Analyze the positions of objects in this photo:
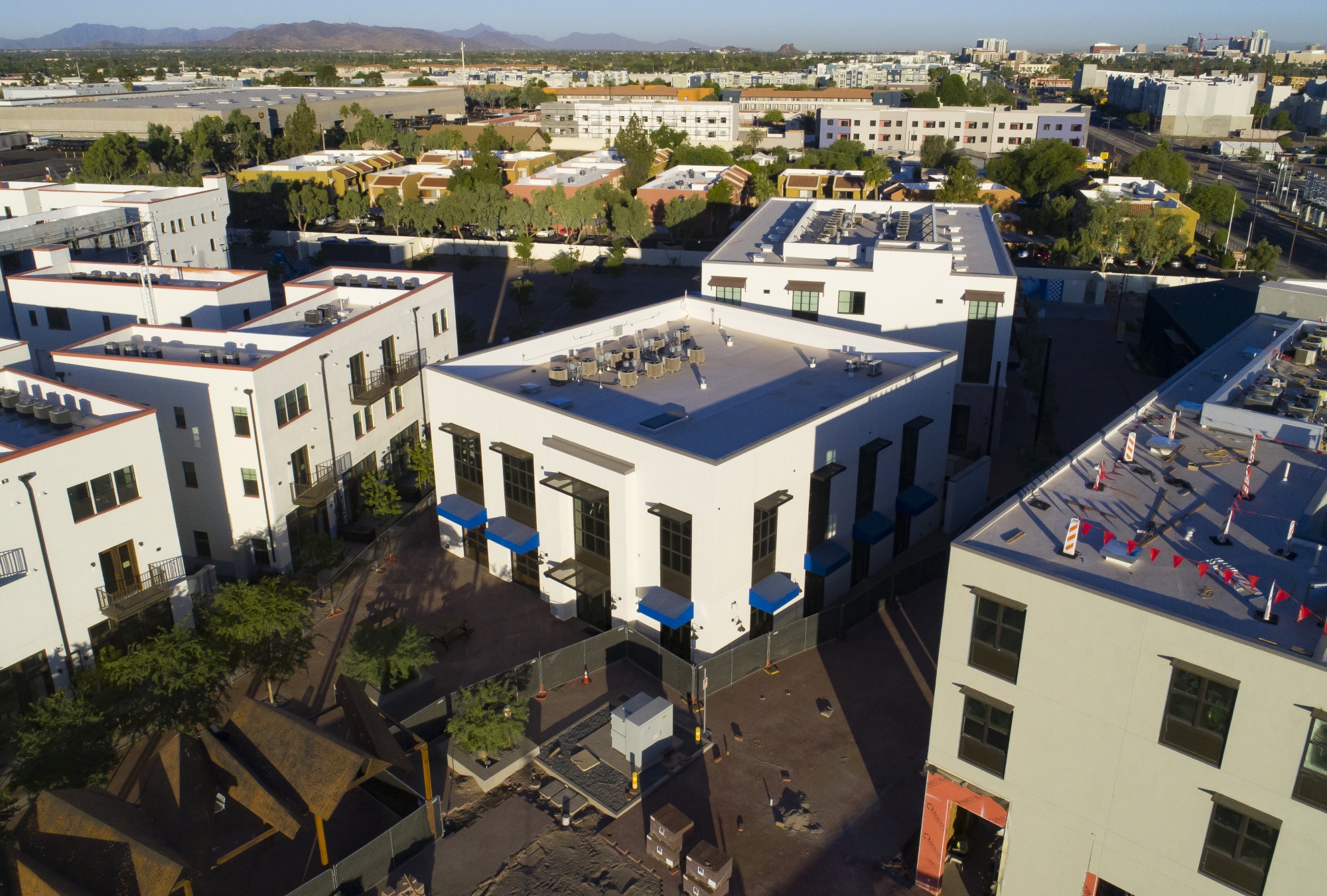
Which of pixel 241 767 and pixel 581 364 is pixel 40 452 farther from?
pixel 581 364

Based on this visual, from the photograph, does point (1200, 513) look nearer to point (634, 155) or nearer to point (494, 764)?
point (494, 764)

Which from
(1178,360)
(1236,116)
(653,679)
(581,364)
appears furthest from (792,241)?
(1236,116)

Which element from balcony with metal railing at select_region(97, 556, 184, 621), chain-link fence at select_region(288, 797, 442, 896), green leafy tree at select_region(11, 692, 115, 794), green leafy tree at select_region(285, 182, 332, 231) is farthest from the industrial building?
chain-link fence at select_region(288, 797, 442, 896)

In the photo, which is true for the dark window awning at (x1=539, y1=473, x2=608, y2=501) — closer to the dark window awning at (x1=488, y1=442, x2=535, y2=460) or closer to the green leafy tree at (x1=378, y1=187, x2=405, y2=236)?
the dark window awning at (x1=488, y1=442, x2=535, y2=460)

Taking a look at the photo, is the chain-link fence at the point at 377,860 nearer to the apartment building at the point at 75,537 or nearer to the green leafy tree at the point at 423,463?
the apartment building at the point at 75,537

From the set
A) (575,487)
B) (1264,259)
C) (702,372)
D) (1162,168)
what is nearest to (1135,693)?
(575,487)

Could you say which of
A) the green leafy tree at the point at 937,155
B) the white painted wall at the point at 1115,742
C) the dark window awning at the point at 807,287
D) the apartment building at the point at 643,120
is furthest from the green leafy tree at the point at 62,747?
the apartment building at the point at 643,120
